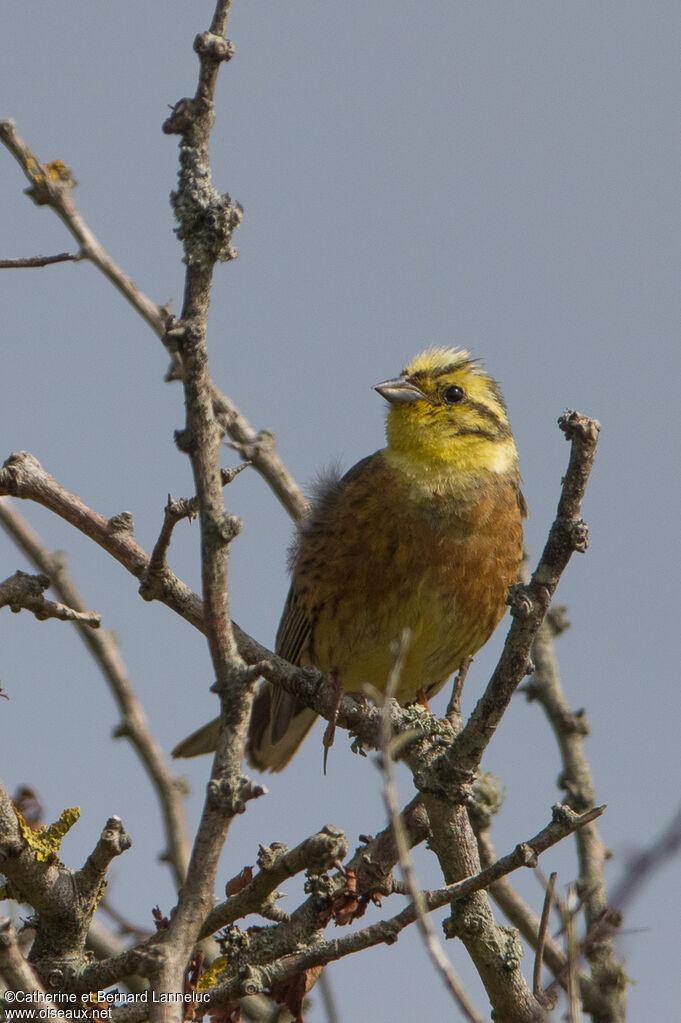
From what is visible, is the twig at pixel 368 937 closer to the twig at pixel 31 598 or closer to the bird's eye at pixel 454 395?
the twig at pixel 31 598

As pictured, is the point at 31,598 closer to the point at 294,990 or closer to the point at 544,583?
the point at 294,990

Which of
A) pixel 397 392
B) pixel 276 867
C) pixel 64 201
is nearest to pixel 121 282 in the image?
pixel 64 201

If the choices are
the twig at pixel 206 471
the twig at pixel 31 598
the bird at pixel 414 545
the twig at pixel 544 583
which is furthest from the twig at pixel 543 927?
the bird at pixel 414 545

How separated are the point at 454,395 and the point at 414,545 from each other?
0.88 m

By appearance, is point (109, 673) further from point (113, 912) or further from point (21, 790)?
point (21, 790)

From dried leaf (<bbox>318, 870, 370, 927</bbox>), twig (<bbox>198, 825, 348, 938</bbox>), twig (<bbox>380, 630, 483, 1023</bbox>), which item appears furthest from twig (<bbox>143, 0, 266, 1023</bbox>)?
dried leaf (<bbox>318, 870, 370, 927</bbox>)

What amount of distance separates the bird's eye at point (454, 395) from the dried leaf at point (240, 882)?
106 inches

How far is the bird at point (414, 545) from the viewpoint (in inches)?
204

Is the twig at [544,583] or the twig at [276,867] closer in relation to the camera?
the twig at [544,583]

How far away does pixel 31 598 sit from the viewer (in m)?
3.37

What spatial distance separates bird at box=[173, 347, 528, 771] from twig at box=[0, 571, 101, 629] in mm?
1983

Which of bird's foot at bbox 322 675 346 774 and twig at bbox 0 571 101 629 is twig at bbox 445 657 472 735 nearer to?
bird's foot at bbox 322 675 346 774

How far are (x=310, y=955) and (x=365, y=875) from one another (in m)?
0.25

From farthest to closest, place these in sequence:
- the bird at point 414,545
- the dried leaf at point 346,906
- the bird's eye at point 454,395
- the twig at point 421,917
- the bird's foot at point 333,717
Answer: the bird's eye at point 454,395 → the bird at point 414,545 → the bird's foot at point 333,717 → the dried leaf at point 346,906 → the twig at point 421,917
